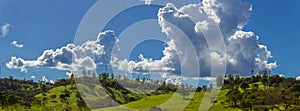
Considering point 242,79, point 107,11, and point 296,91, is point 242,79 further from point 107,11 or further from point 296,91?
point 107,11

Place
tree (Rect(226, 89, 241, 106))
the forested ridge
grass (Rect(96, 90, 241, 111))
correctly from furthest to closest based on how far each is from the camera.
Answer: grass (Rect(96, 90, 241, 111)) → tree (Rect(226, 89, 241, 106)) → the forested ridge

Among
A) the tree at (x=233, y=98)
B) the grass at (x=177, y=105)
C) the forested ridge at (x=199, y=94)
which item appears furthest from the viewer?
the grass at (x=177, y=105)

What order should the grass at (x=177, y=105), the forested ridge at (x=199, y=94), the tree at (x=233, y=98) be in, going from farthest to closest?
the grass at (x=177, y=105) < the tree at (x=233, y=98) < the forested ridge at (x=199, y=94)

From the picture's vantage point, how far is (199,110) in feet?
313

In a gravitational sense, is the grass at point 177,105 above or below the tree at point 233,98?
below

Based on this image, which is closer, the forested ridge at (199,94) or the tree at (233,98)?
the forested ridge at (199,94)

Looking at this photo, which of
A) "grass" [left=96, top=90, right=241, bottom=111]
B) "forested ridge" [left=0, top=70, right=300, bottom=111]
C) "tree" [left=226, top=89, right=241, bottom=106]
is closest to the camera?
"forested ridge" [left=0, top=70, right=300, bottom=111]

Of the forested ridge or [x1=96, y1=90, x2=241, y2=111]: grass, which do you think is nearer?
the forested ridge

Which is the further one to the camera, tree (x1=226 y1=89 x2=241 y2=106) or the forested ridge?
tree (x1=226 y1=89 x2=241 y2=106)

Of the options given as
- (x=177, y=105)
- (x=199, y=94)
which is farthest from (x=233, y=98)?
(x=199, y=94)

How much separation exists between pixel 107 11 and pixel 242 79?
129 meters

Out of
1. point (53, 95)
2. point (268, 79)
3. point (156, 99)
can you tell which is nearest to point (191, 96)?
point (156, 99)

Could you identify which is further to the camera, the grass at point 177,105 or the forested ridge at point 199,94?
the grass at point 177,105

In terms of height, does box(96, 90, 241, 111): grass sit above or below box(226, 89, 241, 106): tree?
below
